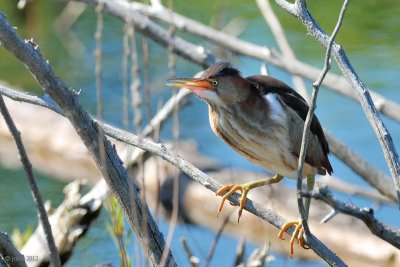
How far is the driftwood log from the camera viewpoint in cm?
419

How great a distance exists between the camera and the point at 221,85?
98.6 inches

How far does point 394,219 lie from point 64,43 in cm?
319

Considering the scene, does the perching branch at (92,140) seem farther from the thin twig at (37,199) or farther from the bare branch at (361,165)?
the bare branch at (361,165)

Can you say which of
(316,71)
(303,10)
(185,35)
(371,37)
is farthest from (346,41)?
(303,10)

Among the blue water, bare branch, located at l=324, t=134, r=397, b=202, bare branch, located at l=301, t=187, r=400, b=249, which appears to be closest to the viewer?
bare branch, located at l=301, t=187, r=400, b=249

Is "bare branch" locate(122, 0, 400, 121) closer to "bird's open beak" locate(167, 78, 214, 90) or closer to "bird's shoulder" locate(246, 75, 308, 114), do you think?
"bird's shoulder" locate(246, 75, 308, 114)

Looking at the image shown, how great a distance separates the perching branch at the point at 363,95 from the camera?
180 cm

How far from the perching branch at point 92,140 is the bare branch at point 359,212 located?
58 cm

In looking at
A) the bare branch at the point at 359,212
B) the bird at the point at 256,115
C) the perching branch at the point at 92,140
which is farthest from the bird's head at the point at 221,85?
the bare branch at the point at 359,212

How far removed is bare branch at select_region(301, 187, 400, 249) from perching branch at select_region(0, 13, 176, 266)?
58 centimetres

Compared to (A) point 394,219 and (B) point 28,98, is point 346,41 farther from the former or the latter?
(B) point 28,98

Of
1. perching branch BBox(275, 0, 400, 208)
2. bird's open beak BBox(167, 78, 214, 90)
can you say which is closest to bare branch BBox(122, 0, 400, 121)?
bird's open beak BBox(167, 78, 214, 90)

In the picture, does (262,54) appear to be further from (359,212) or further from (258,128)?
(359,212)

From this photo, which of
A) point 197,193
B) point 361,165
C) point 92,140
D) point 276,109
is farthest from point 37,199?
point 197,193
